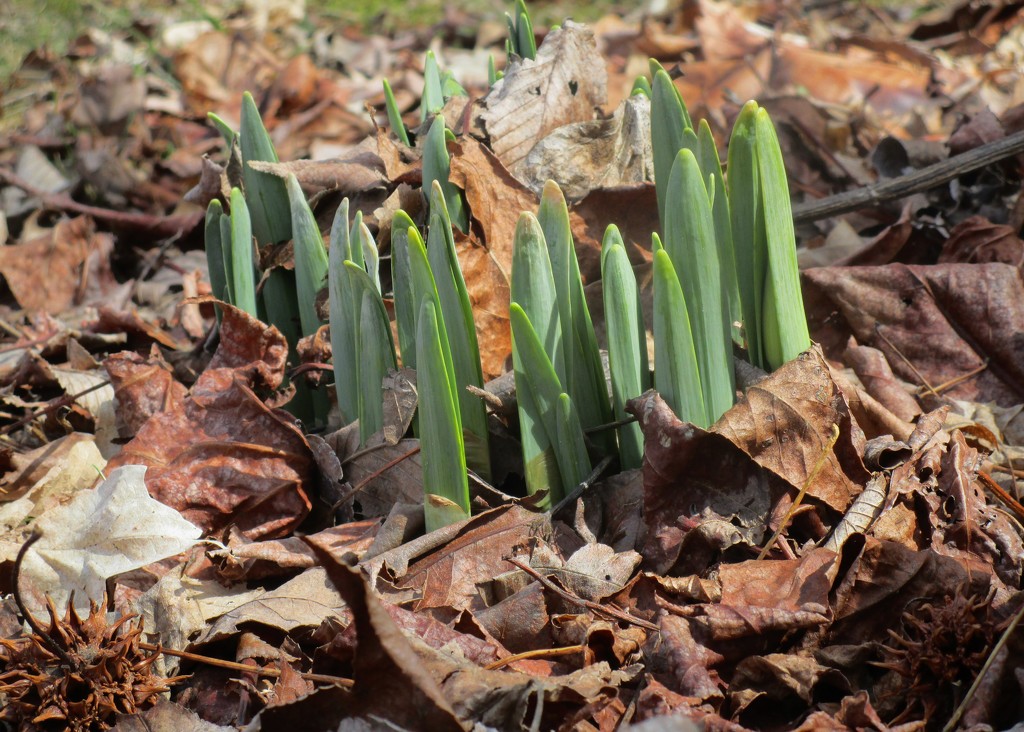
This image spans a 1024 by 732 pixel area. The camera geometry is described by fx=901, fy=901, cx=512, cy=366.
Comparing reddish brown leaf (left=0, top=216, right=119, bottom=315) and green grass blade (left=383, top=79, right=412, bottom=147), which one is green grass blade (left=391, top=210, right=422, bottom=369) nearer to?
green grass blade (left=383, top=79, right=412, bottom=147)

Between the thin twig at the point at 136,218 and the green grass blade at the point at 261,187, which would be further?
the thin twig at the point at 136,218

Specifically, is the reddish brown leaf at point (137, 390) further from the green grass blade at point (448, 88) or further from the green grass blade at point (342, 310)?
the green grass blade at point (448, 88)

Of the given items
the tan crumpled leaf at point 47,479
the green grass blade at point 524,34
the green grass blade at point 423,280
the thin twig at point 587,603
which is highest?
the green grass blade at point 524,34

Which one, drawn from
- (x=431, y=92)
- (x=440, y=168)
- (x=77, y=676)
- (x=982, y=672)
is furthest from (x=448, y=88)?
(x=982, y=672)

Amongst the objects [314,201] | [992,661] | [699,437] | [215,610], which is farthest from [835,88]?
[215,610]

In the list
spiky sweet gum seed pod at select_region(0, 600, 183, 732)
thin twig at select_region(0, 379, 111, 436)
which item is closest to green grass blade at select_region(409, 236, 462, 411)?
spiky sweet gum seed pod at select_region(0, 600, 183, 732)

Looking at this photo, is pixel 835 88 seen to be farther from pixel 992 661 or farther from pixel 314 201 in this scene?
pixel 992 661

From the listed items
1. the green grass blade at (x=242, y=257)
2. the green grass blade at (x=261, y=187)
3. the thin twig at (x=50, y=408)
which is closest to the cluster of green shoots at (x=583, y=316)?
the green grass blade at (x=242, y=257)

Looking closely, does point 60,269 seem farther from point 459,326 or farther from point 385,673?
point 385,673
